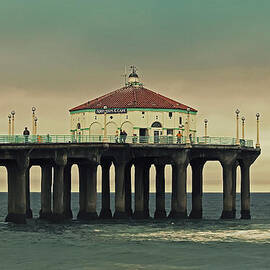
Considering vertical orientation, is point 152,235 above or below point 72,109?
below

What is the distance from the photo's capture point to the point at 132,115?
90.2 meters

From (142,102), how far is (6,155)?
19.6 m

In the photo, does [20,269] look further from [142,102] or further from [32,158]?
[142,102]

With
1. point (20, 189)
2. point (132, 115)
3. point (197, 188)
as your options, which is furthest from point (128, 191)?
point (20, 189)

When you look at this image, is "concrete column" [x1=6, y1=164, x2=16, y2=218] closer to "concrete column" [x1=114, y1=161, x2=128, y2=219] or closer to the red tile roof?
"concrete column" [x1=114, y1=161, x2=128, y2=219]

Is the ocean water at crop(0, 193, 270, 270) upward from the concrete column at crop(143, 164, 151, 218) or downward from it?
downward

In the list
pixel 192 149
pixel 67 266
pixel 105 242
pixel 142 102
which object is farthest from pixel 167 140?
pixel 67 266

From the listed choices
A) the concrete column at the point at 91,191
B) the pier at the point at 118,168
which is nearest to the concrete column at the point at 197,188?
the pier at the point at 118,168

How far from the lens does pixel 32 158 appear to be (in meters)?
78.6

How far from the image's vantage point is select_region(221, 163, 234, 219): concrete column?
282 feet

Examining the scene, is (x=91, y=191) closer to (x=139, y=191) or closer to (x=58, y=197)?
(x=58, y=197)

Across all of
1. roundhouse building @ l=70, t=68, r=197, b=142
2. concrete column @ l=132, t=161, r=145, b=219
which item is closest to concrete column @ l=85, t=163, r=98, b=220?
roundhouse building @ l=70, t=68, r=197, b=142

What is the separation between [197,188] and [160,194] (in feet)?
14.3

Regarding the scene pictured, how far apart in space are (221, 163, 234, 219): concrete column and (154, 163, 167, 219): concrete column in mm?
7755
